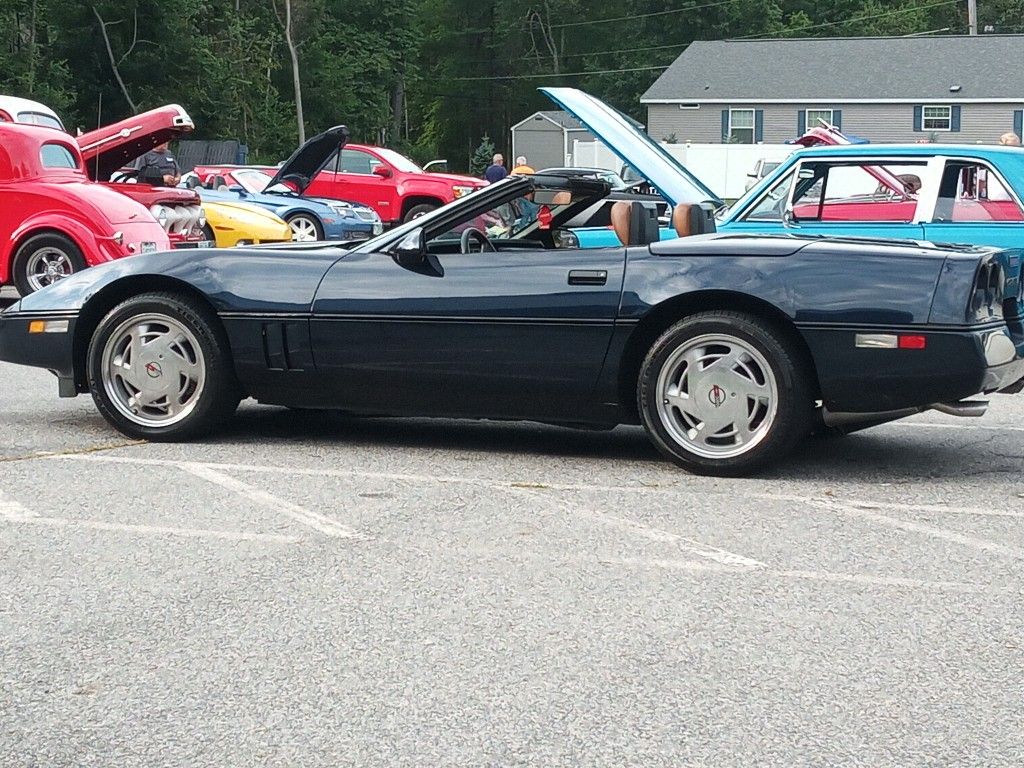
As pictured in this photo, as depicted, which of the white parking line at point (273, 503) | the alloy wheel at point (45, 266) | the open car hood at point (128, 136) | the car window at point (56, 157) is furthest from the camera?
the open car hood at point (128, 136)

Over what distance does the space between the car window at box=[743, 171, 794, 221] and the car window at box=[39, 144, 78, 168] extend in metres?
8.13

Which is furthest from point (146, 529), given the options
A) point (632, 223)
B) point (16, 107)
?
point (16, 107)

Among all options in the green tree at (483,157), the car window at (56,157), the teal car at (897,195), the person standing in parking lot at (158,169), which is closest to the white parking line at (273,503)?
the teal car at (897,195)

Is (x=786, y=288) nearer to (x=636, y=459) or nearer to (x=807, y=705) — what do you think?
(x=636, y=459)

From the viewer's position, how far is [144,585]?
15.4 ft

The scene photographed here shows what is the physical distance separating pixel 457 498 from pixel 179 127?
13.9 metres

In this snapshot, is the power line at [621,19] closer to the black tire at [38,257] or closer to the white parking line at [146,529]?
the black tire at [38,257]

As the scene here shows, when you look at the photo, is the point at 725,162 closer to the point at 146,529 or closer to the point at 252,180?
the point at 252,180

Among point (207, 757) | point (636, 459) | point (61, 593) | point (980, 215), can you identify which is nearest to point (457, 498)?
point (636, 459)

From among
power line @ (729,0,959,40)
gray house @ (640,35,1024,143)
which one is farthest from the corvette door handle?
power line @ (729,0,959,40)

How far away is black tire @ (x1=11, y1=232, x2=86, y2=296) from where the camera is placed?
1485cm

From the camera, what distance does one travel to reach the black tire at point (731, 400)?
245 inches

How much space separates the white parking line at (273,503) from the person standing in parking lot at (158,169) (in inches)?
541

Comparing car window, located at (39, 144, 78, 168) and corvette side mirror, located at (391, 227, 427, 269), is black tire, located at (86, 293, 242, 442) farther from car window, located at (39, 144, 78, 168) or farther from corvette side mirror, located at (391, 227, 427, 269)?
car window, located at (39, 144, 78, 168)
